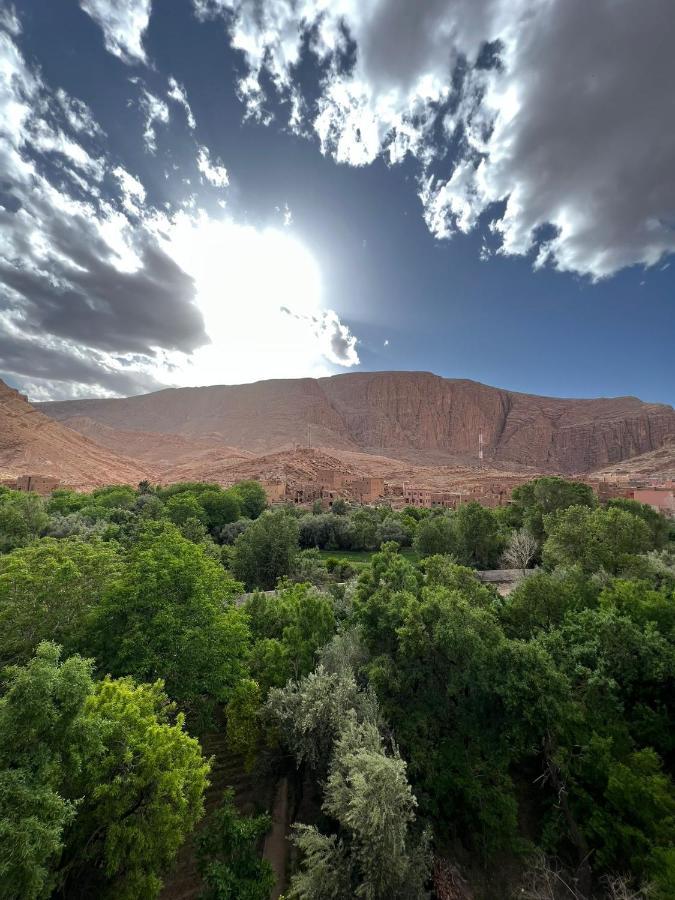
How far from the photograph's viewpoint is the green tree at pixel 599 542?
63.7 ft

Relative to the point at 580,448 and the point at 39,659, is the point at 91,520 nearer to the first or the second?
the point at 39,659

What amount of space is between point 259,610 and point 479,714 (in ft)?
30.5

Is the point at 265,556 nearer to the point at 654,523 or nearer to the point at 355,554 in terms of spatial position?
the point at 355,554

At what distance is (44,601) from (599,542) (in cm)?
2466

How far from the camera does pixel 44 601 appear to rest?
11.3 metres

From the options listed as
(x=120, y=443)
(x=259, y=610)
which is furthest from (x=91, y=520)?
(x=120, y=443)

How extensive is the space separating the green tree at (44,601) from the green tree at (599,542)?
69.9 ft

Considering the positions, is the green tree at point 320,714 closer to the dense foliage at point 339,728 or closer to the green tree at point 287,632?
the dense foliage at point 339,728

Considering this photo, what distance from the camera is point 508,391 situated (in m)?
187

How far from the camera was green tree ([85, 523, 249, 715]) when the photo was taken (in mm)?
10680

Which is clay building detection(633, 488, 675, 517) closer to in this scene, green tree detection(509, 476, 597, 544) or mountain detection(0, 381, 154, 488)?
green tree detection(509, 476, 597, 544)

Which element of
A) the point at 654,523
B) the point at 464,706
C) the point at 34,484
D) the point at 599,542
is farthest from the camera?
the point at 34,484

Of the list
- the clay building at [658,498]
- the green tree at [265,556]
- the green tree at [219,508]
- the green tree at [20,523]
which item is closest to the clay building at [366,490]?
the green tree at [219,508]

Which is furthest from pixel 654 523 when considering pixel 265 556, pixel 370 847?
pixel 370 847
